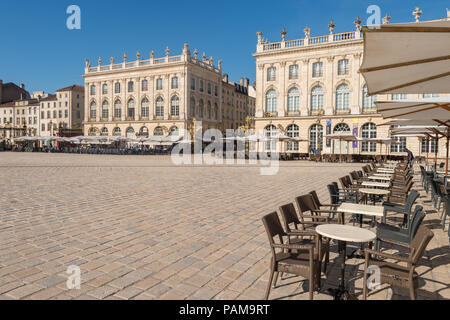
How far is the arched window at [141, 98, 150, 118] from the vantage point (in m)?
49.1

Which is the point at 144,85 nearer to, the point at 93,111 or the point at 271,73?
the point at 93,111

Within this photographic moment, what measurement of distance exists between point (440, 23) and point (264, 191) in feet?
25.5

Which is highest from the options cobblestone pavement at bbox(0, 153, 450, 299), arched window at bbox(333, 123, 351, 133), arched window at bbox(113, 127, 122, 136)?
arched window at bbox(113, 127, 122, 136)

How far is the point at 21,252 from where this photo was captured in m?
4.16

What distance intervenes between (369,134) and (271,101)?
11.6m

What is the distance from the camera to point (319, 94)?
116ft

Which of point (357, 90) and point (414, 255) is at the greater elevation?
point (357, 90)

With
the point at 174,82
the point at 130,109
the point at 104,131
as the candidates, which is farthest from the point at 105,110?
the point at 174,82

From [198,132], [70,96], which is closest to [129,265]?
[198,132]

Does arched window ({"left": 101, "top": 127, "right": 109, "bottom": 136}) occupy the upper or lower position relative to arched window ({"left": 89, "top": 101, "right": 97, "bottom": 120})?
lower

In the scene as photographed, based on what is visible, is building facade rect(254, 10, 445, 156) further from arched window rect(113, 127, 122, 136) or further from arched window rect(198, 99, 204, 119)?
arched window rect(113, 127, 122, 136)

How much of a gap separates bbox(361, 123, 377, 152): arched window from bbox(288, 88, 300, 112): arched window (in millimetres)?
7613

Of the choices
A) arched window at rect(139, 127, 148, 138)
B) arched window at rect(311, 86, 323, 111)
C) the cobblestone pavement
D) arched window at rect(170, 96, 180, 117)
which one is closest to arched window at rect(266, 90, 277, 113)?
arched window at rect(311, 86, 323, 111)

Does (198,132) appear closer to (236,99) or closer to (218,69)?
(218,69)
